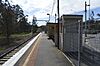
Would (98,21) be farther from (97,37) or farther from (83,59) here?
(83,59)

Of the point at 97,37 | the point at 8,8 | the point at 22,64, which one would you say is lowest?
the point at 22,64

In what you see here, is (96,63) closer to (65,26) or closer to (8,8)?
(65,26)

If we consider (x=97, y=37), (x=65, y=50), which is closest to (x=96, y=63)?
(x=97, y=37)

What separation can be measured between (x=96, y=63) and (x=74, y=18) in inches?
533

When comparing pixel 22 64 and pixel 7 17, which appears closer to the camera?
pixel 22 64

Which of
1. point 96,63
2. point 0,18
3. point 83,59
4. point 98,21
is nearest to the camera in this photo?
point 98,21

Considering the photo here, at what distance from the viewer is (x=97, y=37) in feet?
34.4

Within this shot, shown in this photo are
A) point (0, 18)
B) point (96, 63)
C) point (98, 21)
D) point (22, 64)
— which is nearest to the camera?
point (98, 21)

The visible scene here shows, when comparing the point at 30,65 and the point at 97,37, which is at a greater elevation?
the point at 97,37

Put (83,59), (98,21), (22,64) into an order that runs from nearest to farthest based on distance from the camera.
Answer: (98,21)
(83,59)
(22,64)

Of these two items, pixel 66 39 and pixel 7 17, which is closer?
pixel 66 39

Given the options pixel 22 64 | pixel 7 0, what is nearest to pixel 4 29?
pixel 7 0

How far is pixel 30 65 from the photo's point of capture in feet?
55.2

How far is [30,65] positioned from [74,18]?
9.53m
